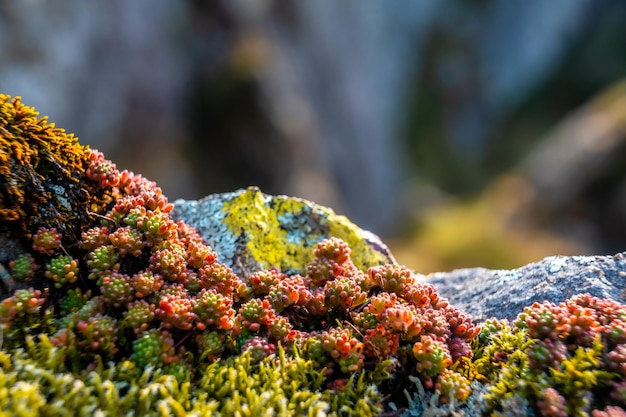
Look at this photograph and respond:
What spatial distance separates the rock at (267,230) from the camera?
4.49m

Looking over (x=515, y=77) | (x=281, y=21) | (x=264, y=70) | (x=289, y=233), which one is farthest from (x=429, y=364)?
(x=515, y=77)

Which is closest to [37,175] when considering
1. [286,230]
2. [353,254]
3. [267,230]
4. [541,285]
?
[267,230]

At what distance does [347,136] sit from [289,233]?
26.1 meters

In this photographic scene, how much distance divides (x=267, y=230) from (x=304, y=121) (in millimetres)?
17744

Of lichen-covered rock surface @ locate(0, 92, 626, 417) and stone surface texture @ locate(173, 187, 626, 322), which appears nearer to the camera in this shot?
lichen-covered rock surface @ locate(0, 92, 626, 417)

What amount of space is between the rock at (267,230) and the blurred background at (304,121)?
12.0 m

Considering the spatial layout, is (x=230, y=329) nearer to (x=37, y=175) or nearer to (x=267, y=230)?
(x=267, y=230)

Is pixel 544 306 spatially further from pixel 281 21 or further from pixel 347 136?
pixel 347 136

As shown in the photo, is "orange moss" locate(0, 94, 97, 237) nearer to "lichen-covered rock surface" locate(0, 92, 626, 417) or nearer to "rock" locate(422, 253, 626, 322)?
"lichen-covered rock surface" locate(0, 92, 626, 417)

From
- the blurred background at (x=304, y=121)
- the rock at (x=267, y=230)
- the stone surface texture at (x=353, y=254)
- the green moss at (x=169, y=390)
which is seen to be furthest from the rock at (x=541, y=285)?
the blurred background at (x=304, y=121)

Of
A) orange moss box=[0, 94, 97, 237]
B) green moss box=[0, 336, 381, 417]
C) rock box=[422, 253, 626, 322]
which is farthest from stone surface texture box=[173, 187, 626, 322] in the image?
green moss box=[0, 336, 381, 417]

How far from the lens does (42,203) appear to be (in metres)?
3.54

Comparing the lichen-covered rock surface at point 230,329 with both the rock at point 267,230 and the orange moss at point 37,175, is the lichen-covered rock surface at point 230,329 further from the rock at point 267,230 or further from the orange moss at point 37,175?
the rock at point 267,230

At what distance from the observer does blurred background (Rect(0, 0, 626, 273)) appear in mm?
16422
